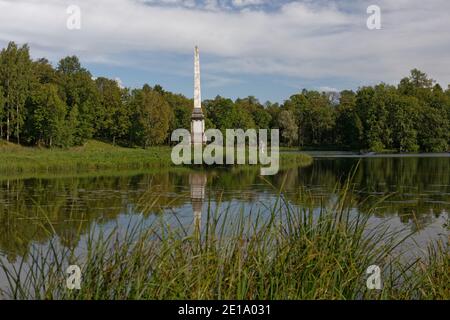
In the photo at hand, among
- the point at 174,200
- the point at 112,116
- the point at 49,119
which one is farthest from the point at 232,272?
the point at 112,116

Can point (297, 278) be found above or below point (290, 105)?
below

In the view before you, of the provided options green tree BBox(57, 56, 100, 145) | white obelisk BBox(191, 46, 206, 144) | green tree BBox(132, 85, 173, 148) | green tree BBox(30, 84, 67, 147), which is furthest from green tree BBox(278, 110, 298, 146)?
green tree BBox(30, 84, 67, 147)

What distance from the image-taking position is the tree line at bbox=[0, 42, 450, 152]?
45406 millimetres

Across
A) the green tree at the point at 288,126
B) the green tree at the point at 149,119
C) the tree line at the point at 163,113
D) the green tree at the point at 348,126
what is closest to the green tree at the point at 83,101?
the tree line at the point at 163,113

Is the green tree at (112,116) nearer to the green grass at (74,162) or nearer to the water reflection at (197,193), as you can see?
the green grass at (74,162)

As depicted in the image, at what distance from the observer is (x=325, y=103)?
8800cm

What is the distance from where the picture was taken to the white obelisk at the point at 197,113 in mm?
45344

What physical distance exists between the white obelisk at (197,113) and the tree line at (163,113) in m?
4.22

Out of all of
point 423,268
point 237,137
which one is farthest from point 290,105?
point 423,268

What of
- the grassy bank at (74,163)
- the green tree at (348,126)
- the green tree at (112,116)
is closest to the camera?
the grassy bank at (74,163)

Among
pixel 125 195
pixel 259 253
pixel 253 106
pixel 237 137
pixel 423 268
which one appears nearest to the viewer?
pixel 259 253

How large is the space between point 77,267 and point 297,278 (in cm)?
186
